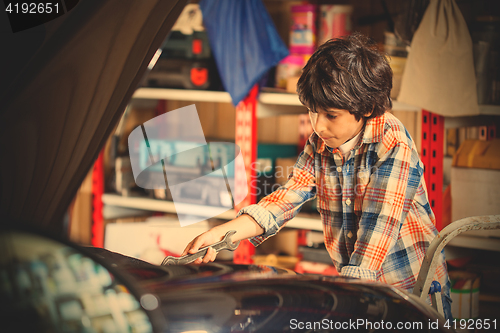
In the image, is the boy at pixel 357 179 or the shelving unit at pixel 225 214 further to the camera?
the shelving unit at pixel 225 214

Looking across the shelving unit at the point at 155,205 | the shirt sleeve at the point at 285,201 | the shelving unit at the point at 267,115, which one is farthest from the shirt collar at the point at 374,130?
the shelving unit at the point at 155,205

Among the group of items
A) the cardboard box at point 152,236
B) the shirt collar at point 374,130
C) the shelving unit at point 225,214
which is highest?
the shirt collar at point 374,130

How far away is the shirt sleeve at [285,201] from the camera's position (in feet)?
2.44

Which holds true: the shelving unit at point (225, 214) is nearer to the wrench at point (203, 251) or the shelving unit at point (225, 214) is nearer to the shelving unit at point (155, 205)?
the shelving unit at point (155, 205)

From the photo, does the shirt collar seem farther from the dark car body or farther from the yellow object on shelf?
the yellow object on shelf

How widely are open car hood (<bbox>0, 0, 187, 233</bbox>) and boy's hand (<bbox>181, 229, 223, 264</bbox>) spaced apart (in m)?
0.18

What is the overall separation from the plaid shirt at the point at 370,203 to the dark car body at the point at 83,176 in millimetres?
225

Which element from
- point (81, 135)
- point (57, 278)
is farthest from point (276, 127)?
point (57, 278)

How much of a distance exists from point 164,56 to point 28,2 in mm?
1110

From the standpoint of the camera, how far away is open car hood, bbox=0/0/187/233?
50cm

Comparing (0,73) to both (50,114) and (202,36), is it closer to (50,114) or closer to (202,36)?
(50,114)

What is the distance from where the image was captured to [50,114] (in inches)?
21.4

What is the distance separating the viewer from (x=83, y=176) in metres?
0.64

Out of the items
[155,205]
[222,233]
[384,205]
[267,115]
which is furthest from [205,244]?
[155,205]
